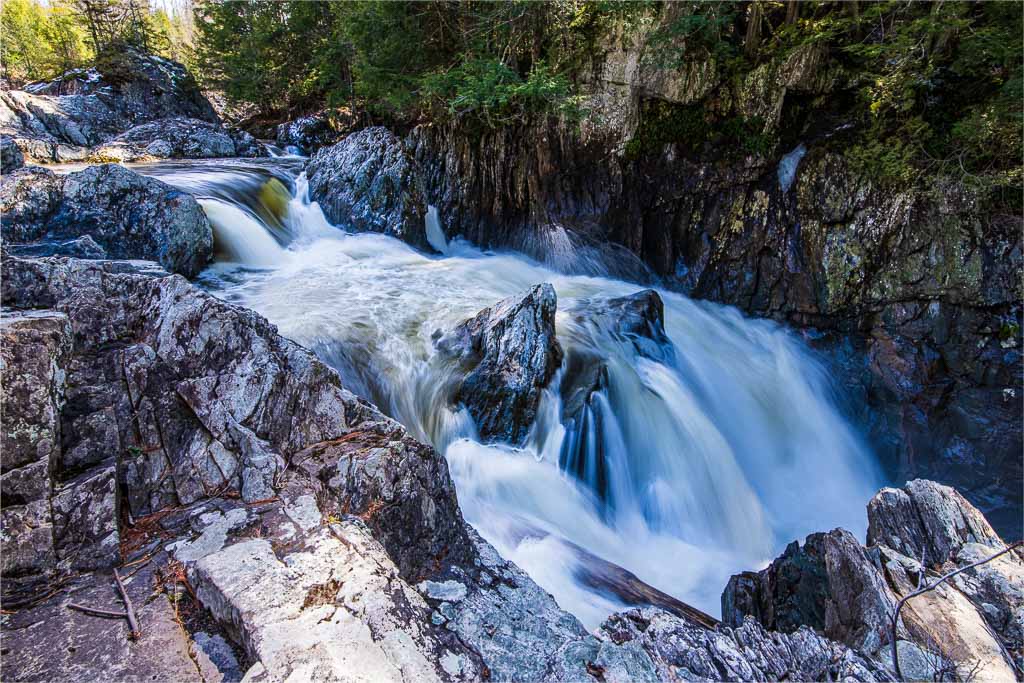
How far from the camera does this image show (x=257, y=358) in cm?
307

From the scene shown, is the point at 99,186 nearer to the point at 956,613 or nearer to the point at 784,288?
the point at 956,613

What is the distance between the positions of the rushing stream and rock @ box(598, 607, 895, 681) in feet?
4.06

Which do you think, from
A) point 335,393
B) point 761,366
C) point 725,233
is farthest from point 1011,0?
point 335,393

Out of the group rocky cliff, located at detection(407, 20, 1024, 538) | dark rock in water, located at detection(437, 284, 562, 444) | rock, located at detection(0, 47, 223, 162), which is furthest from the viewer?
rock, located at detection(0, 47, 223, 162)

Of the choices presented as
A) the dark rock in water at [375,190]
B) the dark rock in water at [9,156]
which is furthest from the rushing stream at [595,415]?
the dark rock in water at [9,156]

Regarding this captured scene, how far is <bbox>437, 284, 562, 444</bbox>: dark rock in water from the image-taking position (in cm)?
555

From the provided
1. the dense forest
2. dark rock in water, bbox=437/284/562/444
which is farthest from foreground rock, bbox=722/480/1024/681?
the dense forest

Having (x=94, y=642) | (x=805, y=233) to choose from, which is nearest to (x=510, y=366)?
(x=94, y=642)

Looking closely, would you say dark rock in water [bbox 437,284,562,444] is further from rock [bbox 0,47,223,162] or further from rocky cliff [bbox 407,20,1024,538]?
rock [bbox 0,47,223,162]

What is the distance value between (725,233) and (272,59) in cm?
1860

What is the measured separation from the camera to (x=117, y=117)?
55.2ft

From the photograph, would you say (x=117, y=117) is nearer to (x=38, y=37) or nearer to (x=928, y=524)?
(x=38, y=37)

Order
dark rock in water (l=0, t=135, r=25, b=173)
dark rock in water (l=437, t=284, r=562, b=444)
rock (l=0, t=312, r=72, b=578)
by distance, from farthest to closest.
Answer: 1. dark rock in water (l=0, t=135, r=25, b=173)
2. dark rock in water (l=437, t=284, r=562, b=444)
3. rock (l=0, t=312, r=72, b=578)

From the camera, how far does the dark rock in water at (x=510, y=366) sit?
5551 millimetres
